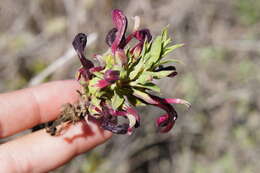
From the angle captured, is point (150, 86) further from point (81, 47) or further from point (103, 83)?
→ point (81, 47)

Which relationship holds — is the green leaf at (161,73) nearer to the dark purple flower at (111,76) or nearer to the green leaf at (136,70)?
the green leaf at (136,70)

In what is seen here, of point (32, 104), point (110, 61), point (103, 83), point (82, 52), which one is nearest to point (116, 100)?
point (103, 83)

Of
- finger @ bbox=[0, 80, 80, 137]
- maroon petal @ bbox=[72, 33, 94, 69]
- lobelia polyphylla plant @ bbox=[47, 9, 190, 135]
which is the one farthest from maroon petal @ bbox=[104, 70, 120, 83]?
finger @ bbox=[0, 80, 80, 137]

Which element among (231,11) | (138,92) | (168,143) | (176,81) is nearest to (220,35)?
(231,11)

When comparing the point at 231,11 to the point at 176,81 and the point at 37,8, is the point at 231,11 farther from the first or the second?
the point at 37,8

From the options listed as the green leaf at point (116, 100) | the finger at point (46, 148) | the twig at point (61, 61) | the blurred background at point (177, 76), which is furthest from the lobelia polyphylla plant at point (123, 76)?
the blurred background at point (177, 76)

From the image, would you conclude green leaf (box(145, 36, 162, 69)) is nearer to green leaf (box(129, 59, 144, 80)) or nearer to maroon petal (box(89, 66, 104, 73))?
green leaf (box(129, 59, 144, 80))
